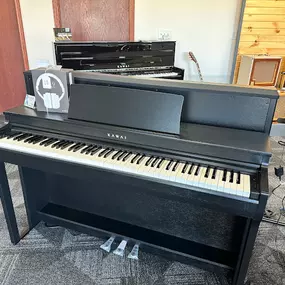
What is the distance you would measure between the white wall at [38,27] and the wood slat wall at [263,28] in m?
→ 2.36

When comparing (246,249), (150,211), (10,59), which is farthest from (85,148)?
(10,59)

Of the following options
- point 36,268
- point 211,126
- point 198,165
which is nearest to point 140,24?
point 211,126

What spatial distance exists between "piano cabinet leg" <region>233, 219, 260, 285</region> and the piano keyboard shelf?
0.08m

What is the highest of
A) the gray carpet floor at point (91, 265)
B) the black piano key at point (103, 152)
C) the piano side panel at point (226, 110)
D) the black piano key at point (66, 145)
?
the piano side panel at point (226, 110)

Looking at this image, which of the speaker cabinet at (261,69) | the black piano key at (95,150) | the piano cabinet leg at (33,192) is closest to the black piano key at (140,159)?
the black piano key at (95,150)

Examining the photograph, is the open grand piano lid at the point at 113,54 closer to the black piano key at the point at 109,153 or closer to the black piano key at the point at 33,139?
the black piano key at the point at 33,139

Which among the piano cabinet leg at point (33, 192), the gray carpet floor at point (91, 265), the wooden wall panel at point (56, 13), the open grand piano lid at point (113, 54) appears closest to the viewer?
the gray carpet floor at point (91, 265)

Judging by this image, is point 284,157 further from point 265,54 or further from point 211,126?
point 211,126

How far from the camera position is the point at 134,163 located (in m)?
1.18

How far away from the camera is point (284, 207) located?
2.01 m

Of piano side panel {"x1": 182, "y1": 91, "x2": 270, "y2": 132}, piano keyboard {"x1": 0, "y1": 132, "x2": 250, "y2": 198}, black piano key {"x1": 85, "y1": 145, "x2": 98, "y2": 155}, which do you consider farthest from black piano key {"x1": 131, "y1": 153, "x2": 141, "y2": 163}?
piano side panel {"x1": 182, "y1": 91, "x2": 270, "y2": 132}

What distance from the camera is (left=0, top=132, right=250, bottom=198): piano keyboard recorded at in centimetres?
105

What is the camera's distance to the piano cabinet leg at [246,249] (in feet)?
3.61

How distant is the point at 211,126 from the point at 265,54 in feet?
7.97
